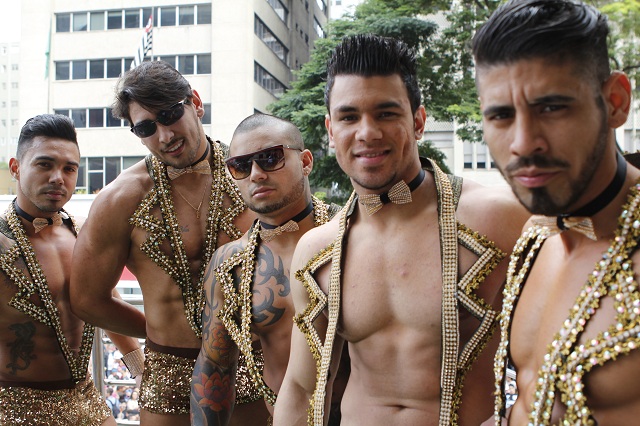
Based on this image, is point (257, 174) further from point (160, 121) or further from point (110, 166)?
point (110, 166)

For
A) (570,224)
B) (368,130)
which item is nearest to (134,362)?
Answer: (368,130)

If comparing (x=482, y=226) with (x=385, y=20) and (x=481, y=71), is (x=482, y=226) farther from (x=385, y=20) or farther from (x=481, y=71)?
(x=385, y=20)

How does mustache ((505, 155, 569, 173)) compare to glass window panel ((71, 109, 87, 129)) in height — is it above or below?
below

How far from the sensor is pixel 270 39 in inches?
1000

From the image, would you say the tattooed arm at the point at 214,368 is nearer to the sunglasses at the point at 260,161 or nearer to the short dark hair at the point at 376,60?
the sunglasses at the point at 260,161

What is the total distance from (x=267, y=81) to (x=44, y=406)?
2242 cm

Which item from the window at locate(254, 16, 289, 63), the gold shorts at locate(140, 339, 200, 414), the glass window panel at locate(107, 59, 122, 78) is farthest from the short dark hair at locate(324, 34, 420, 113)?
the glass window panel at locate(107, 59, 122, 78)

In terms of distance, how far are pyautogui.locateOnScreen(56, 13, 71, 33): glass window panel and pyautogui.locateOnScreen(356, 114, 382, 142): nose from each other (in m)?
25.0

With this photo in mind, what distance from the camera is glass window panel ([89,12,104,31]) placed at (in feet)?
79.2

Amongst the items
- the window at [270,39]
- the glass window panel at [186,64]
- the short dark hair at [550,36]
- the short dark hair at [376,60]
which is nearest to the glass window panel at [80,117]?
the glass window panel at [186,64]

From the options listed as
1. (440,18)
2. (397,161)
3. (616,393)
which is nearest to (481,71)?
(397,161)

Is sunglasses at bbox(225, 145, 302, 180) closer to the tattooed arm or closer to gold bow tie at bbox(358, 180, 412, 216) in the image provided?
the tattooed arm

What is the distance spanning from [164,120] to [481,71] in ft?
6.67

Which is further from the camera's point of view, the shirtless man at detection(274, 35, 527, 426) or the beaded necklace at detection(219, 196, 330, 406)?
the beaded necklace at detection(219, 196, 330, 406)
